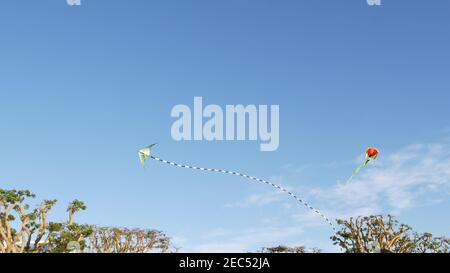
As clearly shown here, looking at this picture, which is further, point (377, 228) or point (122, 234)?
point (122, 234)

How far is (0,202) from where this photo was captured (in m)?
34.1

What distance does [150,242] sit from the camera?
5353 cm
